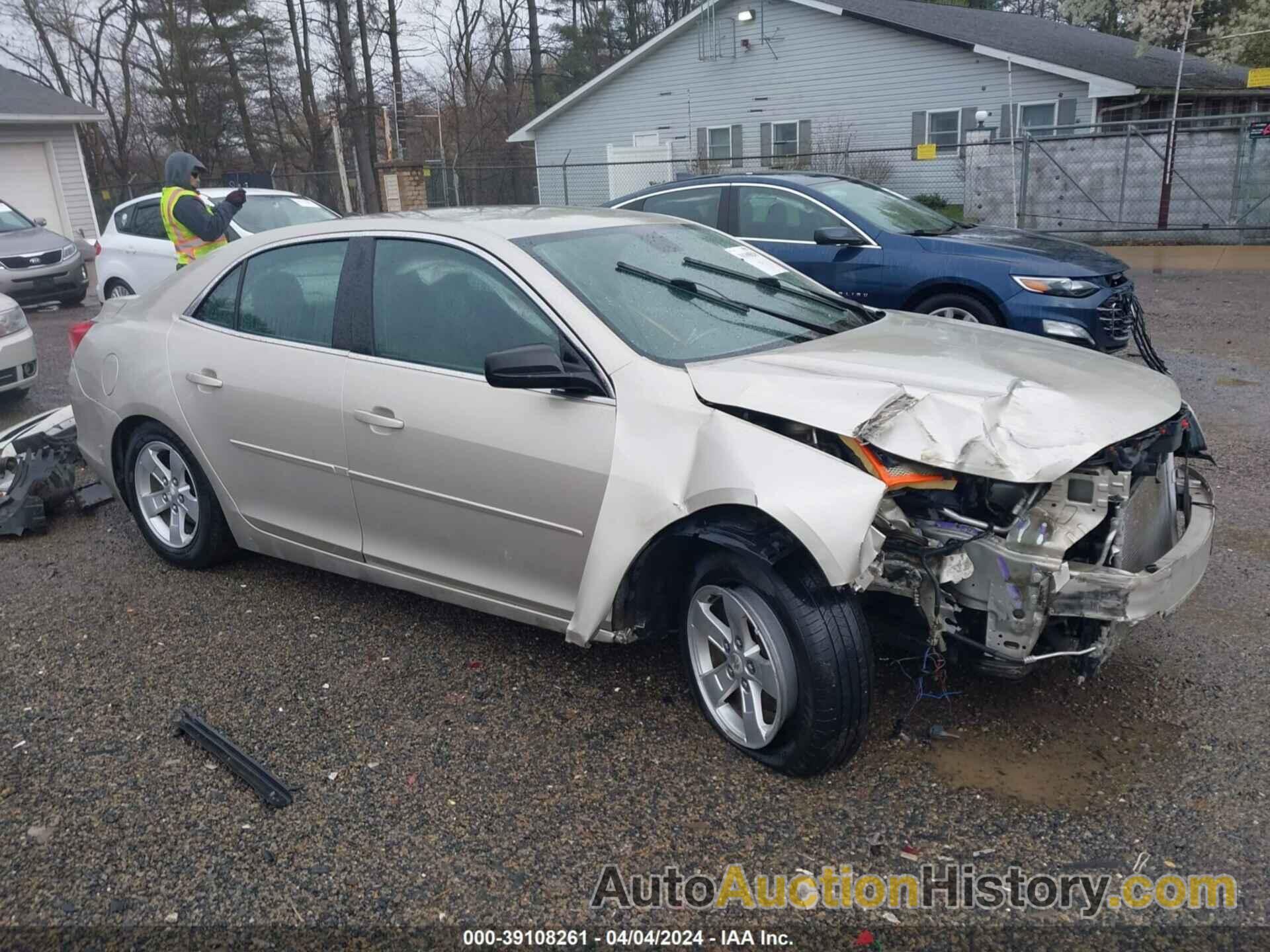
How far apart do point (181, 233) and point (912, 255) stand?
18.3 feet

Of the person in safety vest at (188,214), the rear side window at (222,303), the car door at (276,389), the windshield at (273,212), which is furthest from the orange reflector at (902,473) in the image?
the windshield at (273,212)

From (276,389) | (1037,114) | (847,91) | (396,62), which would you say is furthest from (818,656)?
(396,62)

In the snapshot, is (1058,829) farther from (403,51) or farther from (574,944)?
(403,51)

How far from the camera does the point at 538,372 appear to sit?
3.28 metres

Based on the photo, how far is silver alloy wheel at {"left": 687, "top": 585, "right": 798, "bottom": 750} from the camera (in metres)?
3.07

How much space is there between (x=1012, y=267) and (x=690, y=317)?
4711 millimetres

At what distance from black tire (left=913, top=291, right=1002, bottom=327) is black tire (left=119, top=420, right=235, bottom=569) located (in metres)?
5.44

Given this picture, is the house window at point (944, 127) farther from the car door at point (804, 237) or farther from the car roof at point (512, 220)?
the car roof at point (512, 220)

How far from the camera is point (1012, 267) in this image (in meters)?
7.54

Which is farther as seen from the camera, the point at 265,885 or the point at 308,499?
the point at 308,499

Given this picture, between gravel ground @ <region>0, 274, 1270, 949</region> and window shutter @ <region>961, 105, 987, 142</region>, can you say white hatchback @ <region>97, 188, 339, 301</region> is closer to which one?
gravel ground @ <region>0, 274, 1270, 949</region>

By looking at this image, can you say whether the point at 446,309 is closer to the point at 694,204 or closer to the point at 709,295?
the point at 709,295

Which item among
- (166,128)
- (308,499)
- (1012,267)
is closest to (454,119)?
(166,128)

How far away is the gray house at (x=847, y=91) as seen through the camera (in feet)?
70.4
